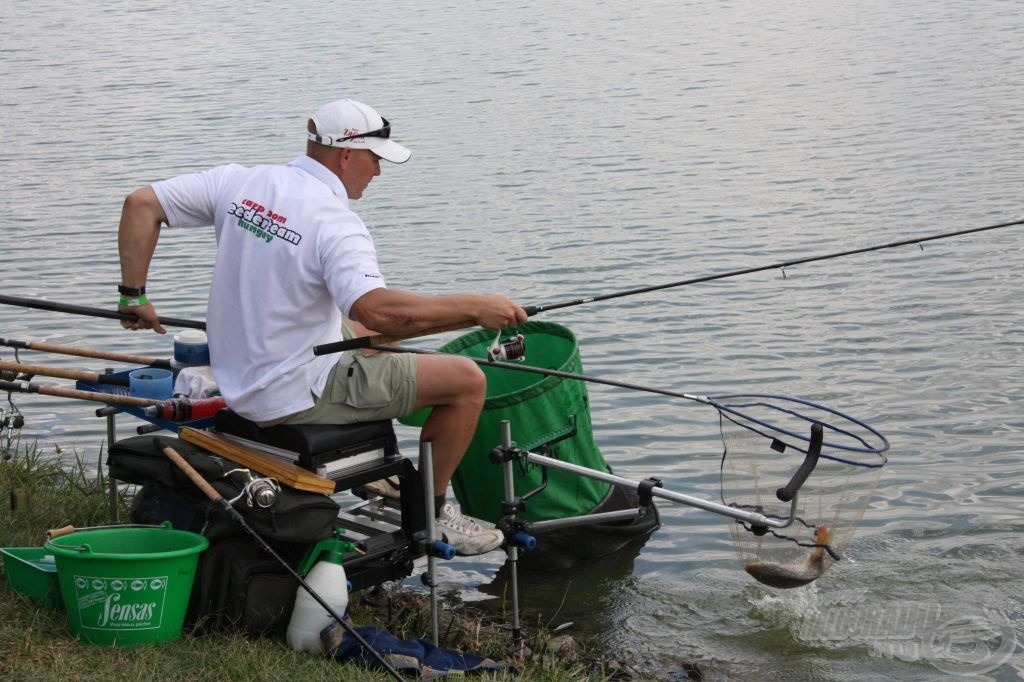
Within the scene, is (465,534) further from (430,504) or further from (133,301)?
(133,301)

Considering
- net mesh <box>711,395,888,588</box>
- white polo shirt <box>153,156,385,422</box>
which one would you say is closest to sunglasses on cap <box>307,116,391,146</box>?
white polo shirt <box>153,156,385,422</box>

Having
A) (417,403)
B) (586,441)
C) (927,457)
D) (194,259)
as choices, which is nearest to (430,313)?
(417,403)

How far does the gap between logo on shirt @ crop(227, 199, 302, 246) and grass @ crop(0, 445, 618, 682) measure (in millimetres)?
1100

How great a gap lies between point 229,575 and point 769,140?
9.85 m

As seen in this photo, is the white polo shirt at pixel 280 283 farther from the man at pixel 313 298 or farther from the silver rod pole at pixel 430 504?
the silver rod pole at pixel 430 504

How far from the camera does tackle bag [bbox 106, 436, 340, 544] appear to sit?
3703 mm

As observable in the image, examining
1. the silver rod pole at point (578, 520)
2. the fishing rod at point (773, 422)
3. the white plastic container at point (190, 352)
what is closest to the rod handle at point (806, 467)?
the fishing rod at point (773, 422)

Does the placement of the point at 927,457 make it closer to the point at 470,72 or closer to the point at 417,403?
the point at 417,403

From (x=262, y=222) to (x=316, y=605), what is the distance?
1077mm

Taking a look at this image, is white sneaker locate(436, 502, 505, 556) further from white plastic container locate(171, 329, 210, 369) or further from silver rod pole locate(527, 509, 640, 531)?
white plastic container locate(171, 329, 210, 369)

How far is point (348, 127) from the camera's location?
4023 mm
